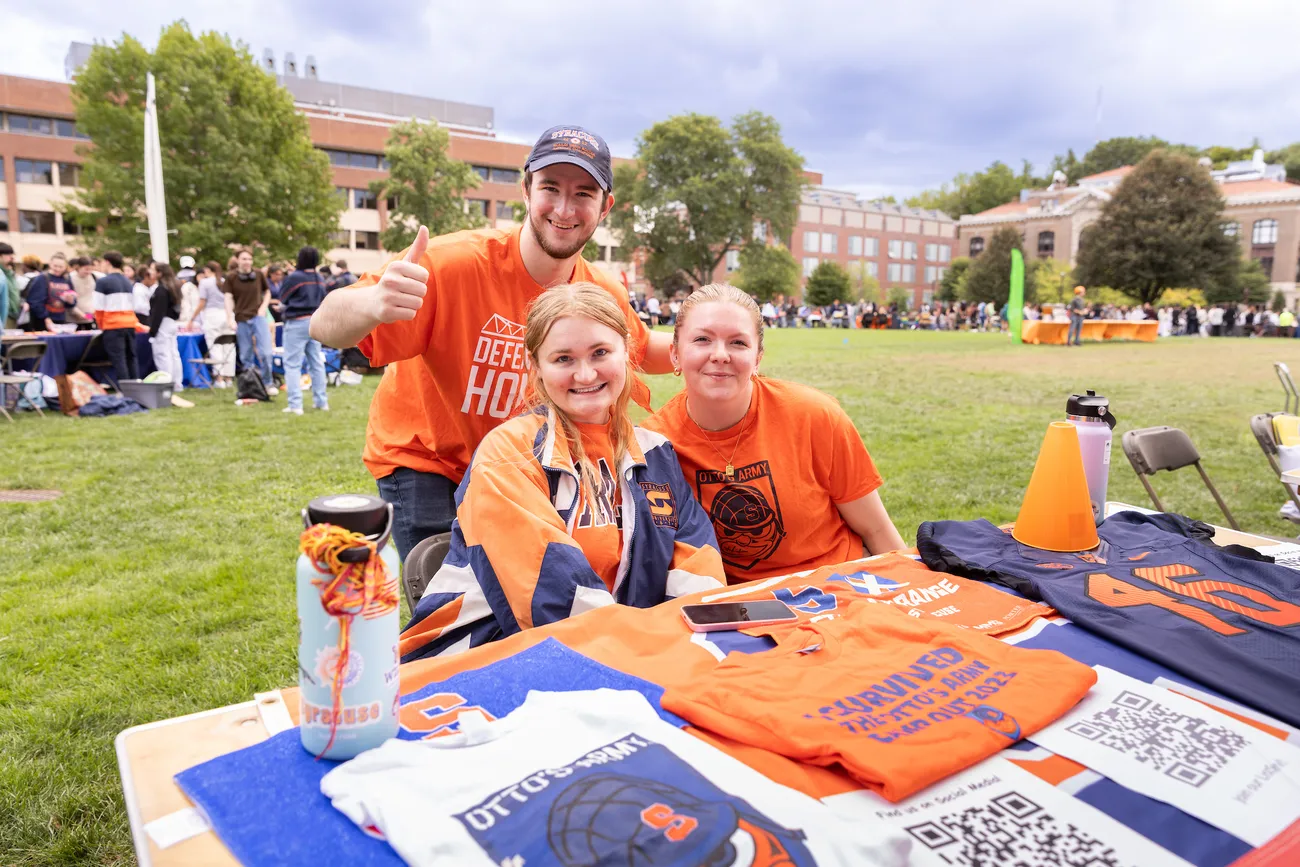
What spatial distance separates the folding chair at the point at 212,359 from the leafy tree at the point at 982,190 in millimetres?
99097

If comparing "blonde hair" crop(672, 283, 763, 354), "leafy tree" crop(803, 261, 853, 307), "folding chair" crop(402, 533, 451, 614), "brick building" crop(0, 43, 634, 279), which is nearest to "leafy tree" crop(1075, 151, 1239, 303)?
"leafy tree" crop(803, 261, 853, 307)

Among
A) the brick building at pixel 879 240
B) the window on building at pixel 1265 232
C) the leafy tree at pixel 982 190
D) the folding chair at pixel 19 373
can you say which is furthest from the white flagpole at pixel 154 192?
the leafy tree at pixel 982 190

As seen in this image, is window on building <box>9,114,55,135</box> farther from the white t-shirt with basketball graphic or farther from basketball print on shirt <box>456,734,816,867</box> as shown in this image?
basketball print on shirt <box>456,734,816,867</box>

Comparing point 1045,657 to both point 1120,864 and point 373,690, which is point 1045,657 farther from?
point 373,690

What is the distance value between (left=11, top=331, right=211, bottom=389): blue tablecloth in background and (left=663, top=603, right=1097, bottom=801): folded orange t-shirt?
437 inches

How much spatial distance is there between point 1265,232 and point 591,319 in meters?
82.1

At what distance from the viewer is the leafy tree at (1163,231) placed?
4106 cm

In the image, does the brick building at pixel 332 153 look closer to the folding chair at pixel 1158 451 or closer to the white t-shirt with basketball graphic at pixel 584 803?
the folding chair at pixel 1158 451

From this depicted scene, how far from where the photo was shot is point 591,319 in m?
2.34

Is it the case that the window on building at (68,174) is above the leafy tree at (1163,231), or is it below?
above

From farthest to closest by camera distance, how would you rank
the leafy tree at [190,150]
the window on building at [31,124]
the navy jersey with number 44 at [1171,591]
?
the window on building at [31,124], the leafy tree at [190,150], the navy jersey with number 44 at [1171,591]

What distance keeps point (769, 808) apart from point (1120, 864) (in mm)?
472

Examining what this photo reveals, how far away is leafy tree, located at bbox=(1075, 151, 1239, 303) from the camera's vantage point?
41062 mm

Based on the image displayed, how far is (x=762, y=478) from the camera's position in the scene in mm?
2699
